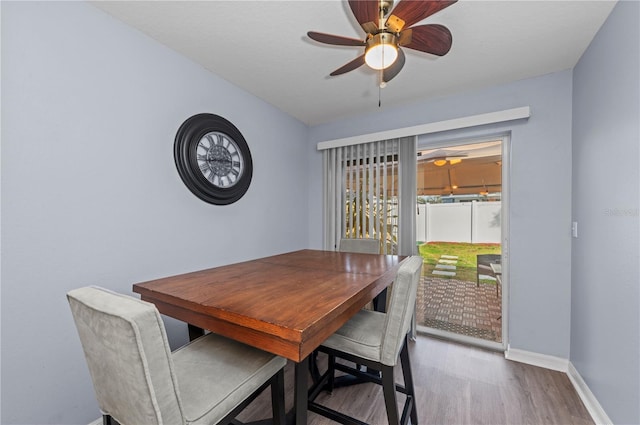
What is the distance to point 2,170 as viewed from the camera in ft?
3.88

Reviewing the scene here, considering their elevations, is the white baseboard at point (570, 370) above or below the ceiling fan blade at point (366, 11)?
below

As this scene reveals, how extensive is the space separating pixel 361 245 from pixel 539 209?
1.57 meters

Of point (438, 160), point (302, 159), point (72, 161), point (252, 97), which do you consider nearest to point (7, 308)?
point (72, 161)

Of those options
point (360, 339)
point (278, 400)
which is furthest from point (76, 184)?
point (360, 339)

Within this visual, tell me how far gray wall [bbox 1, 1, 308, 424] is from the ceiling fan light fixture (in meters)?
1.43

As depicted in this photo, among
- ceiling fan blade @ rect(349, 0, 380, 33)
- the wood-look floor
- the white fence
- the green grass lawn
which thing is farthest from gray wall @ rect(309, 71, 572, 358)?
ceiling fan blade @ rect(349, 0, 380, 33)

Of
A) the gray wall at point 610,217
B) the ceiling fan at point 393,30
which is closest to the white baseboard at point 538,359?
the gray wall at point 610,217

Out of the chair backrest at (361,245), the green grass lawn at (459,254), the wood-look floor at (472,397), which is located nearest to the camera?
the wood-look floor at (472,397)

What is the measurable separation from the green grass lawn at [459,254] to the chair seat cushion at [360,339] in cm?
177

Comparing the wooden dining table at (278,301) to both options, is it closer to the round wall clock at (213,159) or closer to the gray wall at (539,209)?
the round wall clock at (213,159)

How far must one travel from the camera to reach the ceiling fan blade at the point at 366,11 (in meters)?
1.14

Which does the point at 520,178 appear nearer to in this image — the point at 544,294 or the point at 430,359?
the point at 544,294

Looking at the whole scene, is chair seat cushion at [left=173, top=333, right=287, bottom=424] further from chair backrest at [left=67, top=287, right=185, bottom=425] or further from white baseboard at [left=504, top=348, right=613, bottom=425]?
white baseboard at [left=504, top=348, right=613, bottom=425]

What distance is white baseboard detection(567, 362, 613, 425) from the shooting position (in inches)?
60.0
